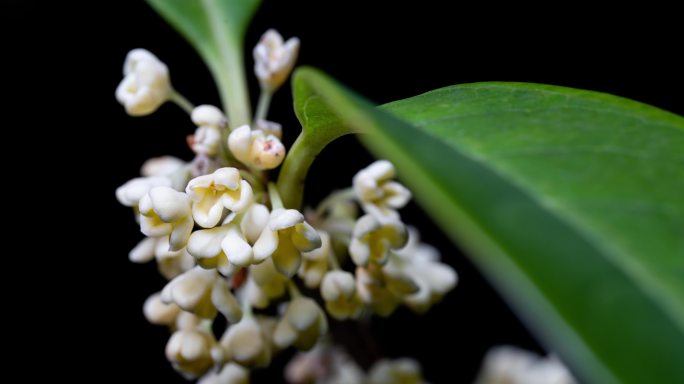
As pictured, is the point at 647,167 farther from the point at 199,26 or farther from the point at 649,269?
the point at 199,26

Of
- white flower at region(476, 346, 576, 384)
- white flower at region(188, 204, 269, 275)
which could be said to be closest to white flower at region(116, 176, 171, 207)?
white flower at region(188, 204, 269, 275)

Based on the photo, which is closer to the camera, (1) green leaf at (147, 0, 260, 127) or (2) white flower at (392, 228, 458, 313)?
(2) white flower at (392, 228, 458, 313)

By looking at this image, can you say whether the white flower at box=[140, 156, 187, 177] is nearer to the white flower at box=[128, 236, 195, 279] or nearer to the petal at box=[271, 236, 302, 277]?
the white flower at box=[128, 236, 195, 279]

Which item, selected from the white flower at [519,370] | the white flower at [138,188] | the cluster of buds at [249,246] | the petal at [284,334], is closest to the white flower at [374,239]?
the cluster of buds at [249,246]

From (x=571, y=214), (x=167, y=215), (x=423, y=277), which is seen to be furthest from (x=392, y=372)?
(x=571, y=214)

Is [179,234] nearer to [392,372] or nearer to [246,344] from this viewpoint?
[246,344]

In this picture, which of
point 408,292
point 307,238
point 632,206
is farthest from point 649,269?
point 408,292
